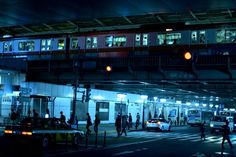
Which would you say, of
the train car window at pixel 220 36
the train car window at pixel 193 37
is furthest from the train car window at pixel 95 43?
the train car window at pixel 220 36

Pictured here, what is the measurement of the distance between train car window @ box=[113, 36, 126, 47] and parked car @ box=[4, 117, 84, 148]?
15431 mm

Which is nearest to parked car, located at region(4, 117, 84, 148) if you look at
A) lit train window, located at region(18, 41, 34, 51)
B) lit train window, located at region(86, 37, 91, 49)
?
lit train window, located at region(86, 37, 91, 49)

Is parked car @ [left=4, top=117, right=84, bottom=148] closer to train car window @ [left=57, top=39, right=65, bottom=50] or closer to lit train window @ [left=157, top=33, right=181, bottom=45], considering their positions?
lit train window @ [left=157, top=33, right=181, bottom=45]

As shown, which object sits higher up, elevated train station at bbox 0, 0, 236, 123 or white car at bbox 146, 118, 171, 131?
elevated train station at bbox 0, 0, 236, 123

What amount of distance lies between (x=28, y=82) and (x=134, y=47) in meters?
13.4

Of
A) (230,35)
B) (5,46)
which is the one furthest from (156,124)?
(5,46)

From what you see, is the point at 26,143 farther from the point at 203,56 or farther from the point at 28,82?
the point at 28,82

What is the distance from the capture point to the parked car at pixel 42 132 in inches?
780

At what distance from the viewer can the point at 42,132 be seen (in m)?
21.0

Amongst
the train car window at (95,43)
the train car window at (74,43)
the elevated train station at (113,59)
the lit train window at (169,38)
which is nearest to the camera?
the elevated train station at (113,59)

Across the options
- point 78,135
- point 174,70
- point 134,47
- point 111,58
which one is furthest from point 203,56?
point 78,135

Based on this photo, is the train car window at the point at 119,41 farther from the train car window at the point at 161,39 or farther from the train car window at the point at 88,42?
the train car window at the point at 161,39

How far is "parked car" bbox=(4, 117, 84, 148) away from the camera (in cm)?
1981

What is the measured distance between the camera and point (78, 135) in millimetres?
24016
